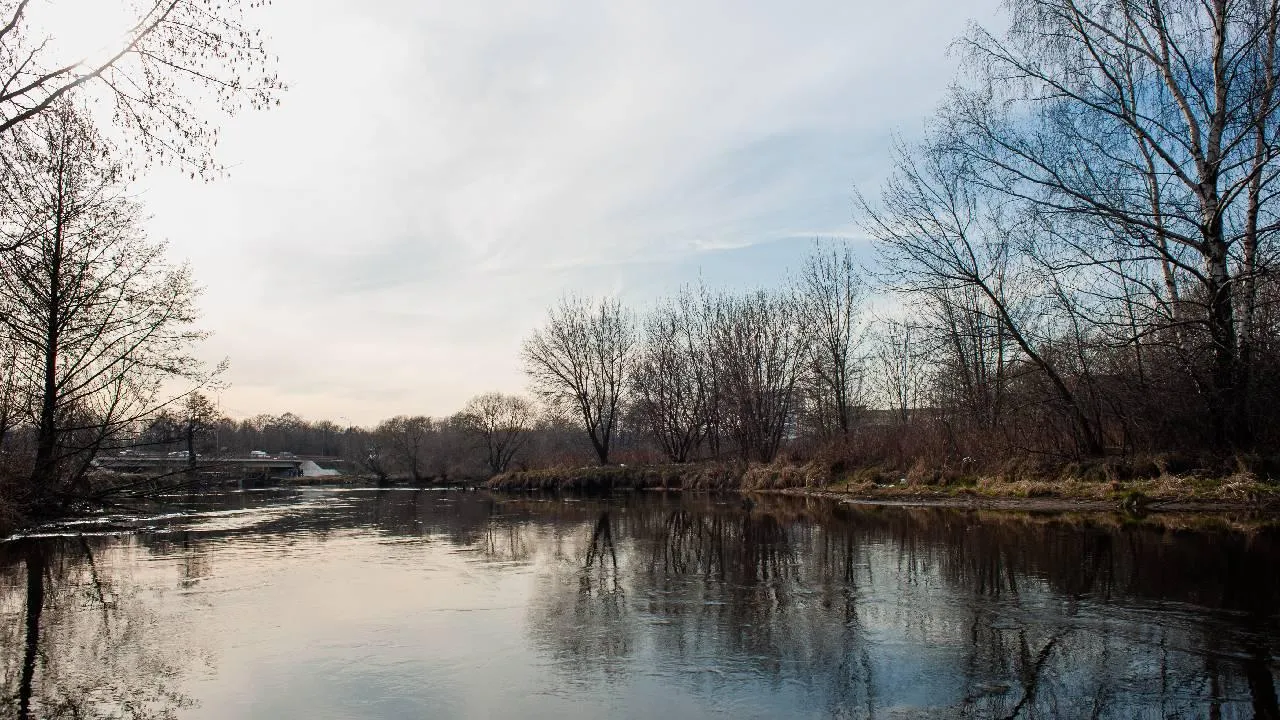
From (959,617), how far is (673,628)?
8.76ft

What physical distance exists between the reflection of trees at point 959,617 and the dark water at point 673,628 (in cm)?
3

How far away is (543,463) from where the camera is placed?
50.9m

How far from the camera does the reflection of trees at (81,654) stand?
17.3ft

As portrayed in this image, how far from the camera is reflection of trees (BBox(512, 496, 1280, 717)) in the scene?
203 inches

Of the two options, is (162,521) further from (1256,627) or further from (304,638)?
(1256,627)

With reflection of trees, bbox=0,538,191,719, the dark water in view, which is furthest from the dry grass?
reflection of trees, bbox=0,538,191,719

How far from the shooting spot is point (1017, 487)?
1856 cm

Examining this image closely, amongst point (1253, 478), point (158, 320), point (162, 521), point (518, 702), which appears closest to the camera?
point (518, 702)

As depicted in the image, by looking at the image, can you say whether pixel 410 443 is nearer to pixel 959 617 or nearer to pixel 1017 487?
pixel 1017 487

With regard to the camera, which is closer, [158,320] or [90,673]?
[90,673]

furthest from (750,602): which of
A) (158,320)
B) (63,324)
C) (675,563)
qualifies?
Result: (158,320)

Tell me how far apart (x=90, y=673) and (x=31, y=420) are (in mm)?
15117

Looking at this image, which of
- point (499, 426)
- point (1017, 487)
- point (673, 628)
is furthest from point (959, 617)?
point (499, 426)

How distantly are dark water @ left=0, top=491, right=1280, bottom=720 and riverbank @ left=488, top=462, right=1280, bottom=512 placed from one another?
8.76ft
